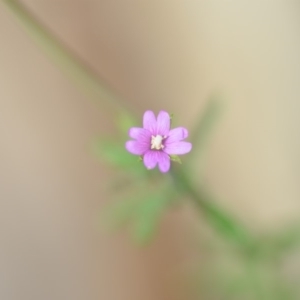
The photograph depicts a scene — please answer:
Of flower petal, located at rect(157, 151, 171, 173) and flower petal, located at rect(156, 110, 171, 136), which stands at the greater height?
flower petal, located at rect(156, 110, 171, 136)

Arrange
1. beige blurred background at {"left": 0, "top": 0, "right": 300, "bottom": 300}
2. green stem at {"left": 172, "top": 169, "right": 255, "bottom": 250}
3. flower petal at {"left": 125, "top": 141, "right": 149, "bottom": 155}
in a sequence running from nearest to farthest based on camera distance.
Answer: flower petal at {"left": 125, "top": 141, "right": 149, "bottom": 155}, green stem at {"left": 172, "top": 169, "right": 255, "bottom": 250}, beige blurred background at {"left": 0, "top": 0, "right": 300, "bottom": 300}

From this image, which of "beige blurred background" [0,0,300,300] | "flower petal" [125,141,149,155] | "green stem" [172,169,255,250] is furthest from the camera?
"beige blurred background" [0,0,300,300]

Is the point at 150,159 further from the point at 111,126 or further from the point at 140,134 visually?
the point at 111,126

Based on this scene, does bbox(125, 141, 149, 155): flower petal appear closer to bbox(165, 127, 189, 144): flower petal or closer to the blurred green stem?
bbox(165, 127, 189, 144): flower petal

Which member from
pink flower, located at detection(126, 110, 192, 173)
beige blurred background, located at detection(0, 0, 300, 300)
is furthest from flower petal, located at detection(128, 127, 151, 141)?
beige blurred background, located at detection(0, 0, 300, 300)

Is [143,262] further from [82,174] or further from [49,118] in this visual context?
[49,118]

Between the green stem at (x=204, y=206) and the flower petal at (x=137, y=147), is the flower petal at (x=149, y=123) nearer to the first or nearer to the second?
the flower petal at (x=137, y=147)

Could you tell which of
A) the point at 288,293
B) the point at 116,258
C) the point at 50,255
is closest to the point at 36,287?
the point at 50,255
